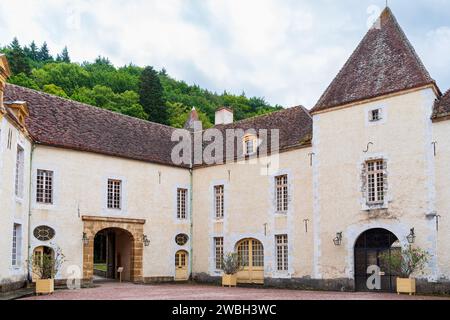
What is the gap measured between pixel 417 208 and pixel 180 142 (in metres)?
12.3

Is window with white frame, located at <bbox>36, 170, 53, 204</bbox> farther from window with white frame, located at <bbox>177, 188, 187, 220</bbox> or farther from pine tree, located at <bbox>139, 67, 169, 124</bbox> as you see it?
pine tree, located at <bbox>139, 67, 169, 124</bbox>

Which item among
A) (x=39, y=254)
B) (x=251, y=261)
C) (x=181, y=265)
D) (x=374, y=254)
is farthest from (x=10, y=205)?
(x=374, y=254)

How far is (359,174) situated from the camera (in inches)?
746

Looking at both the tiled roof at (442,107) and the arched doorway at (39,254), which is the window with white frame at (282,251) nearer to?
the tiled roof at (442,107)

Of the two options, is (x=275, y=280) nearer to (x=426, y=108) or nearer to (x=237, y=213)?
(x=237, y=213)

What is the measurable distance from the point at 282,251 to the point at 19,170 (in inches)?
394

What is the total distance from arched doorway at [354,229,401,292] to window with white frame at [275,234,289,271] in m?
3.17

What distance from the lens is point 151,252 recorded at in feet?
76.0

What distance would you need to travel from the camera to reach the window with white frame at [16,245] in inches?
706

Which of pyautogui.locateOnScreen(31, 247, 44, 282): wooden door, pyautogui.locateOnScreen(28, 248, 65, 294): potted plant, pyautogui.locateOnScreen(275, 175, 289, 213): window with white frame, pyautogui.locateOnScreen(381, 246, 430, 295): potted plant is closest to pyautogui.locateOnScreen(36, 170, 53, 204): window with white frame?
pyautogui.locateOnScreen(31, 247, 44, 282): wooden door

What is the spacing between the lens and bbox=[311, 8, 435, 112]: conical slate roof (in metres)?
18.4

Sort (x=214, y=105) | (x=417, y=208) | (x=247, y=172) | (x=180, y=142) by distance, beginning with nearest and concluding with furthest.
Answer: (x=417, y=208), (x=247, y=172), (x=180, y=142), (x=214, y=105)

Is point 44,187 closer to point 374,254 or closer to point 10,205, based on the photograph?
point 10,205

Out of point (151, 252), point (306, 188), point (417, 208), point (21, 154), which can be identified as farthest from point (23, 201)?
point (417, 208)
